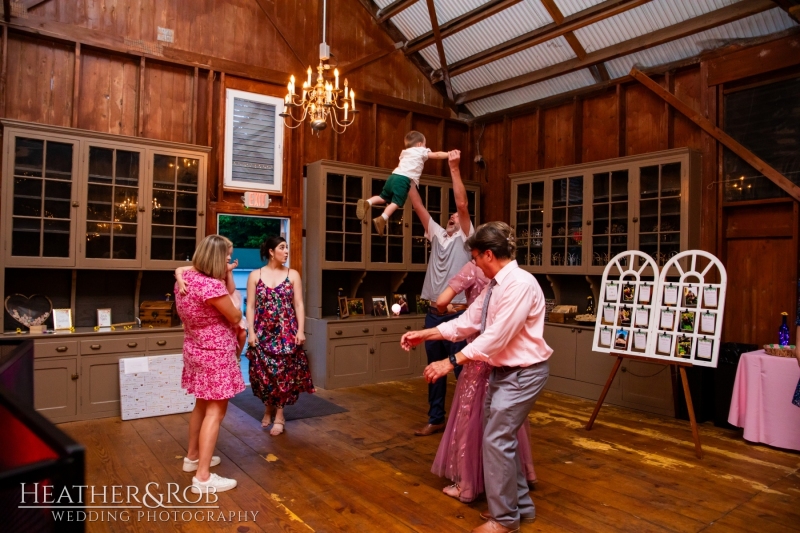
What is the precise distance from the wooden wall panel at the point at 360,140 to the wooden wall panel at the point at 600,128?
102 inches

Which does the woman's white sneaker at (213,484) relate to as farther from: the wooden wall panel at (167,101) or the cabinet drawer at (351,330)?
the wooden wall panel at (167,101)

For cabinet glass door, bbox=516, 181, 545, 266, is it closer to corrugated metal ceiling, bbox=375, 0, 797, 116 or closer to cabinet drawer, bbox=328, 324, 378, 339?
corrugated metal ceiling, bbox=375, 0, 797, 116

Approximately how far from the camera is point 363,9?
6.81m

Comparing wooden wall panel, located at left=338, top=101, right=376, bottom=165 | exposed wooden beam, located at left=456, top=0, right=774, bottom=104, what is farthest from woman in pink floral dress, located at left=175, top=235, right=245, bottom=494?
exposed wooden beam, located at left=456, top=0, right=774, bottom=104

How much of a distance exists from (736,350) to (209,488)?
14.1 ft

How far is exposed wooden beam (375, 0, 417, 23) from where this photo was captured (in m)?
6.47

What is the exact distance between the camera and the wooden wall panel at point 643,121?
571cm

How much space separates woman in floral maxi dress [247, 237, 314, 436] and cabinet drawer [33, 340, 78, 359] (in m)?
1.58

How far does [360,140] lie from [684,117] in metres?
3.64

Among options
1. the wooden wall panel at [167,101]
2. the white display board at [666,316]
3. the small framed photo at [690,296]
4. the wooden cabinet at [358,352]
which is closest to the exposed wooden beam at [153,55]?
the wooden wall panel at [167,101]

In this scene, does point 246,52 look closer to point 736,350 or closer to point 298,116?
point 298,116

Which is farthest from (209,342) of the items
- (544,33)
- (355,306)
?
(544,33)

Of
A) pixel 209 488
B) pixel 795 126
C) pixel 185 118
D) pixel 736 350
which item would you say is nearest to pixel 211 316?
pixel 209 488

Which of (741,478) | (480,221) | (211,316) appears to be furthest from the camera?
(480,221)
